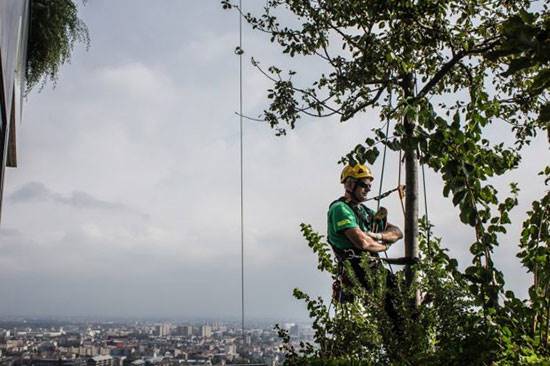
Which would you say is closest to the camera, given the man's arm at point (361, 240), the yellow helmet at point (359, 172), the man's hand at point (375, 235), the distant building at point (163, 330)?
the man's arm at point (361, 240)

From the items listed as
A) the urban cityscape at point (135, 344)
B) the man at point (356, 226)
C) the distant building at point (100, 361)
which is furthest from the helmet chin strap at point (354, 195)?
the distant building at point (100, 361)

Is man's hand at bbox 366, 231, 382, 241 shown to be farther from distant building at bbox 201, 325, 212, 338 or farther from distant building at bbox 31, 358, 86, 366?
distant building at bbox 201, 325, 212, 338

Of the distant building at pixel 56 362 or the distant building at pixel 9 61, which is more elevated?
the distant building at pixel 9 61

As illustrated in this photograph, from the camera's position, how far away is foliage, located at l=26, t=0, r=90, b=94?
6.21m

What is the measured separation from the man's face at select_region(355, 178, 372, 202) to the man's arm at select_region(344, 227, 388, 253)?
12.6 inches

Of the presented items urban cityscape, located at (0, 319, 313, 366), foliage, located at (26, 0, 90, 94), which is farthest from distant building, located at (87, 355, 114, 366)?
foliage, located at (26, 0, 90, 94)

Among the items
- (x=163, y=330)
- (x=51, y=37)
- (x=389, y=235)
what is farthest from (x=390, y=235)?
(x=51, y=37)

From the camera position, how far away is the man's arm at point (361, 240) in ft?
11.5

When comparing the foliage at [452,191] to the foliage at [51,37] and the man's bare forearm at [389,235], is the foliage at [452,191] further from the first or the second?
the foliage at [51,37]

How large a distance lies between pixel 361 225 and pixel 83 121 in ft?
36.2

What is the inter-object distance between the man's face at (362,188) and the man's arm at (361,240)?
0.32 m

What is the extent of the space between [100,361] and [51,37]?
3.30 m

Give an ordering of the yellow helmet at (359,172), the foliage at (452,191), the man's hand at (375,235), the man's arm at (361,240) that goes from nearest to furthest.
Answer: the foliage at (452,191)
the man's arm at (361,240)
the man's hand at (375,235)
the yellow helmet at (359,172)

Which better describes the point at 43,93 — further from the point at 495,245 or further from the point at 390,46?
the point at 495,245
